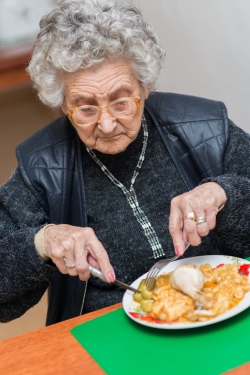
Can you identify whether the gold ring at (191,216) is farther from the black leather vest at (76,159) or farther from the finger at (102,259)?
the black leather vest at (76,159)

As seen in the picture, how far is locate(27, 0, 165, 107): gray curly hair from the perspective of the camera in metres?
1.53

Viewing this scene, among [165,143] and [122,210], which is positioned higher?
[165,143]

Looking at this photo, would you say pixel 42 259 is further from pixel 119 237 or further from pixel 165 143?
pixel 165 143

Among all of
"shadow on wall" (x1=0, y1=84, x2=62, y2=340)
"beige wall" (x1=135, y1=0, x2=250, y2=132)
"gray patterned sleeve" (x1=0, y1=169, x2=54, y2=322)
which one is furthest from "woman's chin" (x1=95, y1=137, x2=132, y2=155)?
"shadow on wall" (x1=0, y1=84, x2=62, y2=340)

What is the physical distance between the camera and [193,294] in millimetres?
1231

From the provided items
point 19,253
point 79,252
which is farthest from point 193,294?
point 19,253

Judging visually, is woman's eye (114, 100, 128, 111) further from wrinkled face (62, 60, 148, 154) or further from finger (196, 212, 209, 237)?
finger (196, 212, 209, 237)

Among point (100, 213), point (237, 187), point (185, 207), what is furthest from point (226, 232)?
point (100, 213)

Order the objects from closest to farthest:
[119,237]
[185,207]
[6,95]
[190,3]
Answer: [185,207] < [119,237] < [190,3] < [6,95]

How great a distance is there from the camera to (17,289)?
62.6 inches

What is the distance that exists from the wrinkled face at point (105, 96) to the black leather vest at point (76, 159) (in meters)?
0.14

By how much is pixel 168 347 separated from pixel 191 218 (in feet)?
1.06

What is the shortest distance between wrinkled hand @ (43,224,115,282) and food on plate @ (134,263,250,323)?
0.11 m

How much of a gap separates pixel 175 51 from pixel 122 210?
44.6 inches
